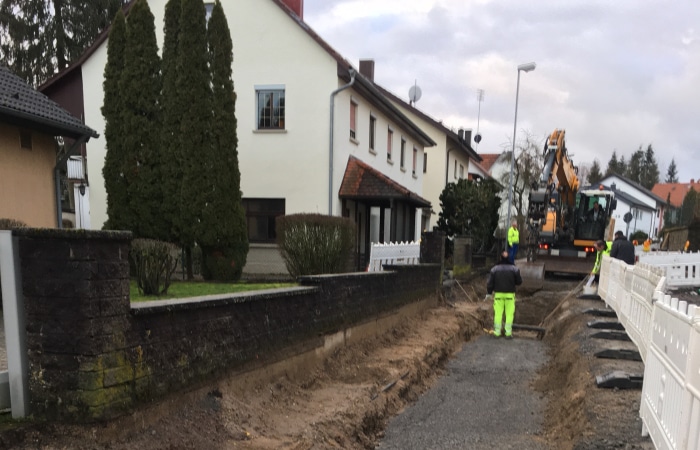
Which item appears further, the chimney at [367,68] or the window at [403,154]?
the chimney at [367,68]

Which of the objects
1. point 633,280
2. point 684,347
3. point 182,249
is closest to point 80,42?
point 182,249

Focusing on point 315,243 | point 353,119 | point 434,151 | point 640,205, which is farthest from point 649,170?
point 315,243

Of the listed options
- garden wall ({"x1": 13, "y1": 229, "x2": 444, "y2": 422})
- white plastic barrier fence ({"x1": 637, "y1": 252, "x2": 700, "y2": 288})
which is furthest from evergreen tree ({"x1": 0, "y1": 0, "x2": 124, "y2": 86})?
white plastic barrier fence ({"x1": 637, "y1": 252, "x2": 700, "y2": 288})

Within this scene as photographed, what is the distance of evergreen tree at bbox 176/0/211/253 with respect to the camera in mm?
11180

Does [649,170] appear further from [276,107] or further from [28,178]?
[28,178]

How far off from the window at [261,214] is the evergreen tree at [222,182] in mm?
3375

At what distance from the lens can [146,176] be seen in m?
11.5

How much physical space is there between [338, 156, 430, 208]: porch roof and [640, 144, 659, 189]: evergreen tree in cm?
9201

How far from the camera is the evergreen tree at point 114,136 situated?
38.0 feet

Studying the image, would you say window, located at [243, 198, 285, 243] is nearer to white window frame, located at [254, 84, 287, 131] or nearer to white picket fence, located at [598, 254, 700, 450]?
white window frame, located at [254, 84, 287, 131]

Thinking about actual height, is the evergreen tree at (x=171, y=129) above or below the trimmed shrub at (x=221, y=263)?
above

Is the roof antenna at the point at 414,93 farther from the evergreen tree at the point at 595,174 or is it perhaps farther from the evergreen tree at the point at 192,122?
the evergreen tree at the point at 595,174

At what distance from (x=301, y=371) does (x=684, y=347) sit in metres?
4.08

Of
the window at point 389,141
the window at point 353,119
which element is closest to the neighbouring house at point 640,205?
the window at point 389,141
